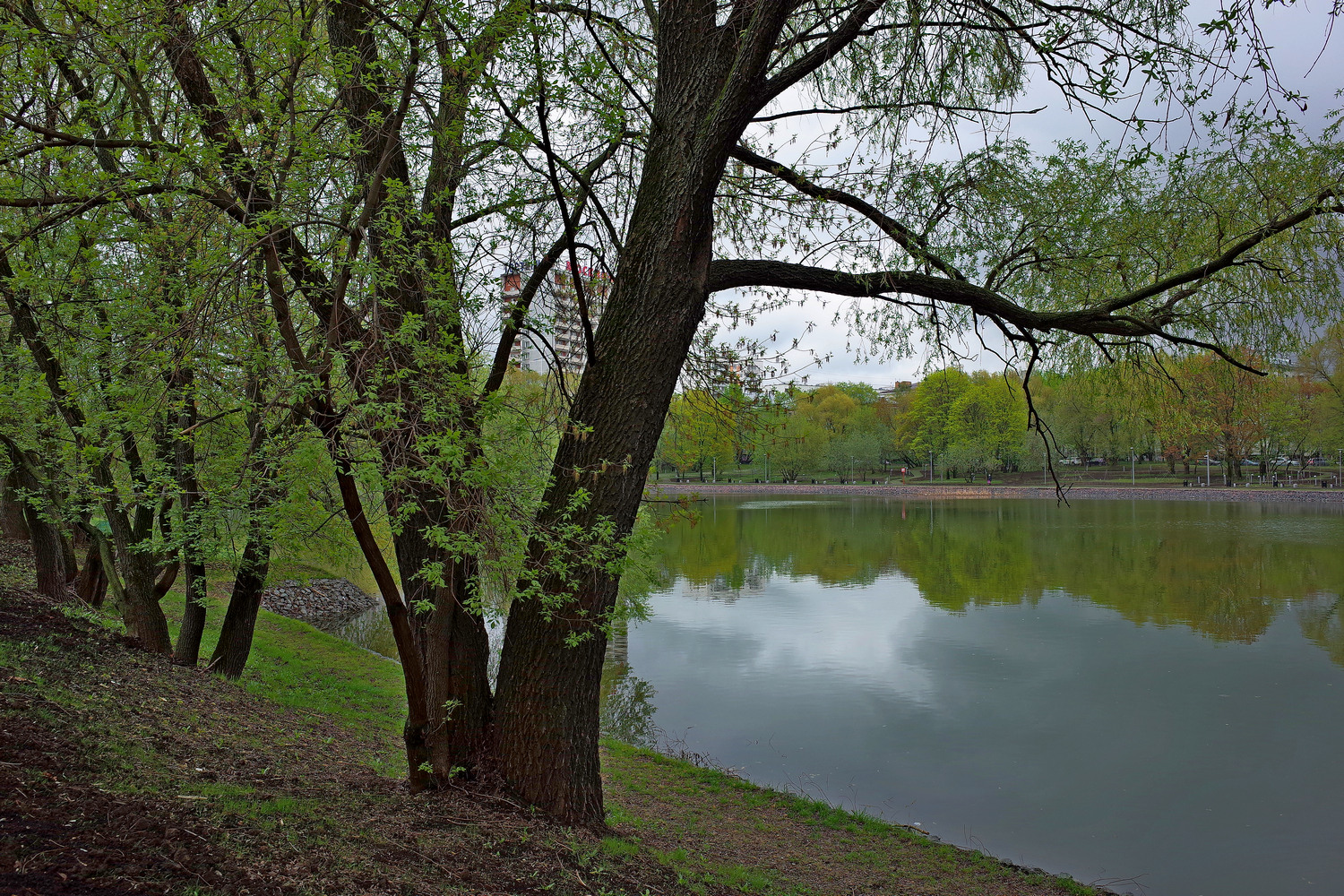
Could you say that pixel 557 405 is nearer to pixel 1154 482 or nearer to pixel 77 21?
pixel 77 21

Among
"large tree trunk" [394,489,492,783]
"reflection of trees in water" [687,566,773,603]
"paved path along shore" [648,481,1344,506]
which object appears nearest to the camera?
"large tree trunk" [394,489,492,783]

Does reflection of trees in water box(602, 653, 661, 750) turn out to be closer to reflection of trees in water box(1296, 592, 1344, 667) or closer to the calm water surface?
the calm water surface

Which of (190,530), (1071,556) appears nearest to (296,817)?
(190,530)

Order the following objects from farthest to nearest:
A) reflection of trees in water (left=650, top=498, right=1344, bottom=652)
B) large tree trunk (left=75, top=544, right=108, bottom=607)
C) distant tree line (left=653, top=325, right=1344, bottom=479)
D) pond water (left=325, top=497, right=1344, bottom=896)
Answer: reflection of trees in water (left=650, top=498, right=1344, bottom=652)
large tree trunk (left=75, top=544, right=108, bottom=607)
pond water (left=325, top=497, right=1344, bottom=896)
distant tree line (left=653, top=325, right=1344, bottom=479)

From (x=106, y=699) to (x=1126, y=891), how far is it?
8.52m

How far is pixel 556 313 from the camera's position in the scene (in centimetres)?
540

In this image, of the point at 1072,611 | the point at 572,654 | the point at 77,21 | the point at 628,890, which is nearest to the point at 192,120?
the point at 77,21

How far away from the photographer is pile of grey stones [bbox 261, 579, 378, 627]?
18.0m

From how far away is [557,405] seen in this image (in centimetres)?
475

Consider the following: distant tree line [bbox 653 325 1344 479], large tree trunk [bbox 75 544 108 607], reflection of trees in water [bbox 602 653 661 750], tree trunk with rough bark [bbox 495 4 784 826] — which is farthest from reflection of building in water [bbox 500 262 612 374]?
large tree trunk [bbox 75 544 108 607]

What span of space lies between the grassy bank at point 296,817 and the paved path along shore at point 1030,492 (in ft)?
86.0

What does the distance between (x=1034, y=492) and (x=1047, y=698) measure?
170 feet

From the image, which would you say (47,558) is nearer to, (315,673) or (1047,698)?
(315,673)

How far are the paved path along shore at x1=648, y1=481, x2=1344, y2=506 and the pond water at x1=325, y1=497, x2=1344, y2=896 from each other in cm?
1585
